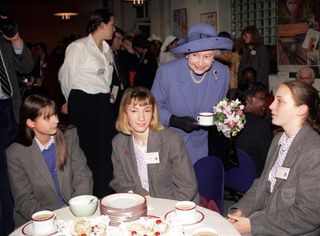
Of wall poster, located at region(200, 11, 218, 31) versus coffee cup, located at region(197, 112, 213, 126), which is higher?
wall poster, located at region(200, 11, 218, 31)

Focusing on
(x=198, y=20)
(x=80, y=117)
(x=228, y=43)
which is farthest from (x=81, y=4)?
(x=228, y=43)

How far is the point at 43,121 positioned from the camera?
255 cm

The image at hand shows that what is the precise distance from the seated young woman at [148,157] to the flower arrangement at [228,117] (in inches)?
16.9

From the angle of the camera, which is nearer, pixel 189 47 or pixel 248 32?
pixel 189 47

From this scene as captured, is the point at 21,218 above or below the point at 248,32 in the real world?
below

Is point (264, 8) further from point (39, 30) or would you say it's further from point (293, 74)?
point (39, 30)

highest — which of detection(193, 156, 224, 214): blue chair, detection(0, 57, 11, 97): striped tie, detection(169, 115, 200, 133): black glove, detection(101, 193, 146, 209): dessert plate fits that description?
detection(0, 57, 11, 97): striped tie

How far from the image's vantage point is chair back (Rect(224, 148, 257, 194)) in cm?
262

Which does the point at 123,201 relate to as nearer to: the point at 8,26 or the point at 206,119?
the point at 206,119

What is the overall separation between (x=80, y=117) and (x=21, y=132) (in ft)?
5.34

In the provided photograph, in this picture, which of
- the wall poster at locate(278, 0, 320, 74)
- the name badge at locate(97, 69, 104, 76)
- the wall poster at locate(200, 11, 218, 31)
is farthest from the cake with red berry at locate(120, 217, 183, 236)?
the wall poster at locate(200, 11, 218, 31)

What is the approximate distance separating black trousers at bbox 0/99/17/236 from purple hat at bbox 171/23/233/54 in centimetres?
121

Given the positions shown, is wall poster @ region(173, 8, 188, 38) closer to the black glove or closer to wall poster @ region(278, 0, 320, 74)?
wall poster @ region(278, 0, 320, 74)

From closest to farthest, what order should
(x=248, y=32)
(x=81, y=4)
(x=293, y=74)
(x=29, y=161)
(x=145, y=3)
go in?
(x=29, y=161) → (x=248, y=32) → (x=293, y=74) → (x=145, y=3) → (x=81, y=4)
